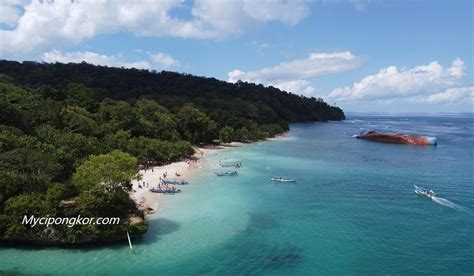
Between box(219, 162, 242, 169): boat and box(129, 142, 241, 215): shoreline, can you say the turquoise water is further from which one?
box(219, 162, 242, 169): boat

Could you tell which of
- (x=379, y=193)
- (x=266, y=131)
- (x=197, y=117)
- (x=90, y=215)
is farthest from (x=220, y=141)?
(x=90, y=215)

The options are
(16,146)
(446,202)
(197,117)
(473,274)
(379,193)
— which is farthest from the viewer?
(197,117)

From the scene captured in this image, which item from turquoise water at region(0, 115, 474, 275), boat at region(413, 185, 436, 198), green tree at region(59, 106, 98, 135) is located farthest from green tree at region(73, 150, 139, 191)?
boat at region(413, 185, 436, 198)

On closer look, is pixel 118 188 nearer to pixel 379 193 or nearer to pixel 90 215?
pixel 90 215

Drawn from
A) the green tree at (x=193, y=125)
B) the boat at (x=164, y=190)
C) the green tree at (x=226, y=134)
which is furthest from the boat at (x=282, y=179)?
the green tree at (x=226, y=134)

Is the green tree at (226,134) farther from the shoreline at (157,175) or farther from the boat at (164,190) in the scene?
the boat at (164,190)

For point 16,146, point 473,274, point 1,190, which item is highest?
point 16,146
